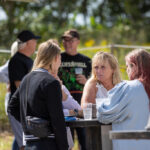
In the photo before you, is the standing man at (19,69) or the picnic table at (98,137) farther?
the standing man at (19,69)

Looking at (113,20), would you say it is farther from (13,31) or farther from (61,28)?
(13,31)

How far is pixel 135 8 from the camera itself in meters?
22.2

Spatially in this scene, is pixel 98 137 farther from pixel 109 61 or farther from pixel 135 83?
pixel 109 61

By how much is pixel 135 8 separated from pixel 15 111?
18802 mm

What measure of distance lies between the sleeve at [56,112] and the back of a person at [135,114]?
0.48 meters

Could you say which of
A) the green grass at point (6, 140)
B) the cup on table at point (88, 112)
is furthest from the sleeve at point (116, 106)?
the green grass at point (6, 140)

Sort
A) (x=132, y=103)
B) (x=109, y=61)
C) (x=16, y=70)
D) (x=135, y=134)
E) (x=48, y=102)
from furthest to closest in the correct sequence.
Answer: (x=16, y=70) → (x=109, y=61) → (x=132, y=103) → (x=48, y=102) → (x=135, y=134)

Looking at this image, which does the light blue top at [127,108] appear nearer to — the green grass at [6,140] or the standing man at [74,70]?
the standing man at [74,70]

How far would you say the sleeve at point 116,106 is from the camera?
3666 millimetres

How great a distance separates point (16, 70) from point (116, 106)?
194cm

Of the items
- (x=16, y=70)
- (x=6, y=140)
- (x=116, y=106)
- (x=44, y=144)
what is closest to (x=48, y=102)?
(x=44, y=144)

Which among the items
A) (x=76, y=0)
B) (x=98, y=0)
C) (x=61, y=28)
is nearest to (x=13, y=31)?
(x=61, y=28)

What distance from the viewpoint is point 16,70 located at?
5.28 m

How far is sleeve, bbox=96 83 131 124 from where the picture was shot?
12.0 ft
